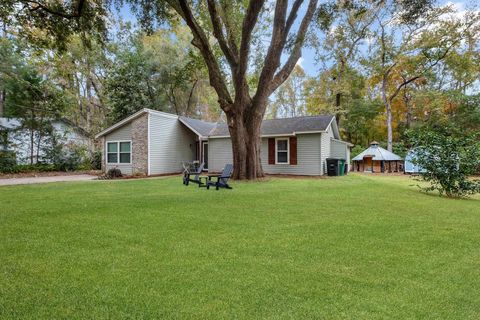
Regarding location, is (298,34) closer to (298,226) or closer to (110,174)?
Result: (298,226)

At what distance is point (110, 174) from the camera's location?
15297mm

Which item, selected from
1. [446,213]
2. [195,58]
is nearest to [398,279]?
[446,213]

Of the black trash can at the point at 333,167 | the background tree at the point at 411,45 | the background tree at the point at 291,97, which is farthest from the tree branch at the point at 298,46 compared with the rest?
the background tree at the point at 291,97

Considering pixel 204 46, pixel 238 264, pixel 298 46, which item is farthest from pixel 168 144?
pixel 238 264

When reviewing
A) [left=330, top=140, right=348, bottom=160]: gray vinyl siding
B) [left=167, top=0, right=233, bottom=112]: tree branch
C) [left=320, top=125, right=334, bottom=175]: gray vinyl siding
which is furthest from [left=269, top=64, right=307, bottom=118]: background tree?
[left=167, top=0, right=233, bottom=112]: tree branch

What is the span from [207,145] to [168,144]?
261 centimetres

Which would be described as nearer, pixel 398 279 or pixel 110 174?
pixel 398 279

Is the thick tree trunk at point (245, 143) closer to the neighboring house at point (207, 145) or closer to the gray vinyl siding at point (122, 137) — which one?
the neighboring house at point (207, 145)

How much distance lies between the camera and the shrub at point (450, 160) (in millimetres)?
8375

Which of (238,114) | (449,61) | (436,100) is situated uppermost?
(449,61)

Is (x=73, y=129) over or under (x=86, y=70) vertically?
under

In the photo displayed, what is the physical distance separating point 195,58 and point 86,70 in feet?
48.1

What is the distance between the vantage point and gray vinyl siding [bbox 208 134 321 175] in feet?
49.6

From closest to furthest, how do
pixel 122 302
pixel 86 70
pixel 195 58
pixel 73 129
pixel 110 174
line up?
pixel 122 302 < pixel 195 58 < pixel 110 174 < pixel 73 129 < pixel 86 70
